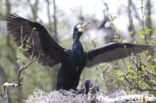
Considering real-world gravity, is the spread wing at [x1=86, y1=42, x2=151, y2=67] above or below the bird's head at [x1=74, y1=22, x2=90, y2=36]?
below

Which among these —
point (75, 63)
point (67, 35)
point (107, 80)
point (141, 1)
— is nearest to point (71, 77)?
point (75, 63)

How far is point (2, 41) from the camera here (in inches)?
683

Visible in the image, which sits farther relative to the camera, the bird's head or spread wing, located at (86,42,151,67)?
spread wing, located at (86,42,151,67)

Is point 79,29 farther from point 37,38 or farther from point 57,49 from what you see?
point 37,38

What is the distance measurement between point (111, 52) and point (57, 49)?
1591 millimetres

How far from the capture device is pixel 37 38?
5.73 meters

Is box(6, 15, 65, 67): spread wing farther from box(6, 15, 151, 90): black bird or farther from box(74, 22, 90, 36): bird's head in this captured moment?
box(74, 22, 90, 36): bird's head

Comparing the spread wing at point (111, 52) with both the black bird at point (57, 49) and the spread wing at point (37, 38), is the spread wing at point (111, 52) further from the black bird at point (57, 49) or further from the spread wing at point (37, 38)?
the spread wing at point (37, 38)

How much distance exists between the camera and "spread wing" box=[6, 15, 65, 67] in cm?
547

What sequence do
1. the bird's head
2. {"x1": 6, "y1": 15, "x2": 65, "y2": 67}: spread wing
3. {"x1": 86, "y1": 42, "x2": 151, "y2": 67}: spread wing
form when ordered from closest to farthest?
{"x1": 6, "y1": 15, "x2": 65, "y2": 67}: spread wing → the bird's head → {"x1": 86, "y1": 42, "x2": 151, "y2": 67}: spread wing

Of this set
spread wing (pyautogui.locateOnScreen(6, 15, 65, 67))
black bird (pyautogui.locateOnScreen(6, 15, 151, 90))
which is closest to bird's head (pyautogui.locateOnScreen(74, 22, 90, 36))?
black bird (pyautogui.locateOnScreen(6, 15, 151, 90))

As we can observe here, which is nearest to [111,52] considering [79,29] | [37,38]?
[79,29]

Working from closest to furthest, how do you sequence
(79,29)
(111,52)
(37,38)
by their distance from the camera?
(37,38), (79,29), (111,52)

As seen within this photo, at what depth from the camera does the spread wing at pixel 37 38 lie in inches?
215
